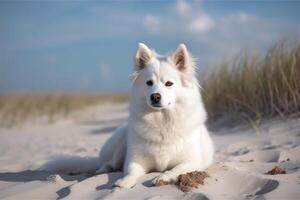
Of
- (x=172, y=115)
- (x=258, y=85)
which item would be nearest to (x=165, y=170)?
(x=172, y=115)

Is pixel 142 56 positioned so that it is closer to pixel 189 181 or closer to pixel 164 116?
pixel 164 116

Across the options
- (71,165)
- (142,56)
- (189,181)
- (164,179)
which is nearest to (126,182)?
(164,179)

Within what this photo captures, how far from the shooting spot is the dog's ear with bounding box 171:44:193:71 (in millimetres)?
4461

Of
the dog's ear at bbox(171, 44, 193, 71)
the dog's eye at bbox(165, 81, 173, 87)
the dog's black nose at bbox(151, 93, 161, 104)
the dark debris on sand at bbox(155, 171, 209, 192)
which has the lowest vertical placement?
the dark debris on sand at bbox(155, 171, 209, 192)

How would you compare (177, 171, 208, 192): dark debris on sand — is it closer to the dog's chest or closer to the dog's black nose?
the dog's chest

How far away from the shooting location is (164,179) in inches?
151

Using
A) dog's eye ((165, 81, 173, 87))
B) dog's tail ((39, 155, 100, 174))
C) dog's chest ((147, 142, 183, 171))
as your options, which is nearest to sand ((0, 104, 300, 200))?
dog's tail ((39, 155, 100, 174))

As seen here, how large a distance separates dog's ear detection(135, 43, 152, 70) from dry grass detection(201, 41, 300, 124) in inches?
127

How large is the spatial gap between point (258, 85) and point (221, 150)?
2.24 meters

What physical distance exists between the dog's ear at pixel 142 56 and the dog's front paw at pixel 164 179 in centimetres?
118

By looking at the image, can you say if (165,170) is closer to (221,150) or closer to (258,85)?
(221,150)

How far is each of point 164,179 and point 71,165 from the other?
5.51 ft

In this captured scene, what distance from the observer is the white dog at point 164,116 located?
14.1 ft

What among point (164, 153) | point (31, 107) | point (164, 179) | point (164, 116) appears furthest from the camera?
point (31, 107)
